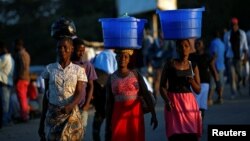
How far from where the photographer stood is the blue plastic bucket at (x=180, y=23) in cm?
896

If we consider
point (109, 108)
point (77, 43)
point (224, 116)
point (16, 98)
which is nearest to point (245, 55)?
point (224, 116)

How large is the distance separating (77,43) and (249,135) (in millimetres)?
2836

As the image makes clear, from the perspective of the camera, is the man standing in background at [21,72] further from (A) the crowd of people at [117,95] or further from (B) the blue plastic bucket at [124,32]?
(B) the blue plastic bucket at [124,32]

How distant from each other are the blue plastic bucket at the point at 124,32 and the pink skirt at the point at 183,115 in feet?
2.47

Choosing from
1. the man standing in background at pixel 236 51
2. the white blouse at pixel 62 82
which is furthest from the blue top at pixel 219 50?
the white blouse at pixel 62 82

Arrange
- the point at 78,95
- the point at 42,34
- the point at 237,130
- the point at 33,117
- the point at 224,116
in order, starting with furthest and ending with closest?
the point at 42,34 → the point at 33,117 → the point at 224,116 → the point at 237,130 → the point at 78,95

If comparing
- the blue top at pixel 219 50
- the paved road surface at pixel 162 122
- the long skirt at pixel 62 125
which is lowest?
the paved road surface at pixel 162 122

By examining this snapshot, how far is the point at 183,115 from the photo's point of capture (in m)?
8.75

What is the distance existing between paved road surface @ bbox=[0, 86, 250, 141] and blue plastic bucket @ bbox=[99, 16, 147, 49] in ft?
11.7

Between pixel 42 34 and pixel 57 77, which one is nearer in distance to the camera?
pixel 57 77

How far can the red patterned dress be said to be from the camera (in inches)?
332

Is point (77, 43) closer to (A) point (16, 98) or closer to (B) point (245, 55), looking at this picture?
(A) point (16, 98)

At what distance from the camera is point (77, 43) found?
33.1 ft

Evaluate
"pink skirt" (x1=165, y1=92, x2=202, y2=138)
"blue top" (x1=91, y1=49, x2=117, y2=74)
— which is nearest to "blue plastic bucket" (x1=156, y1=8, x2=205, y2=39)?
"pink skirt" (x1=165, y1=92, x2=202, y2=138)
